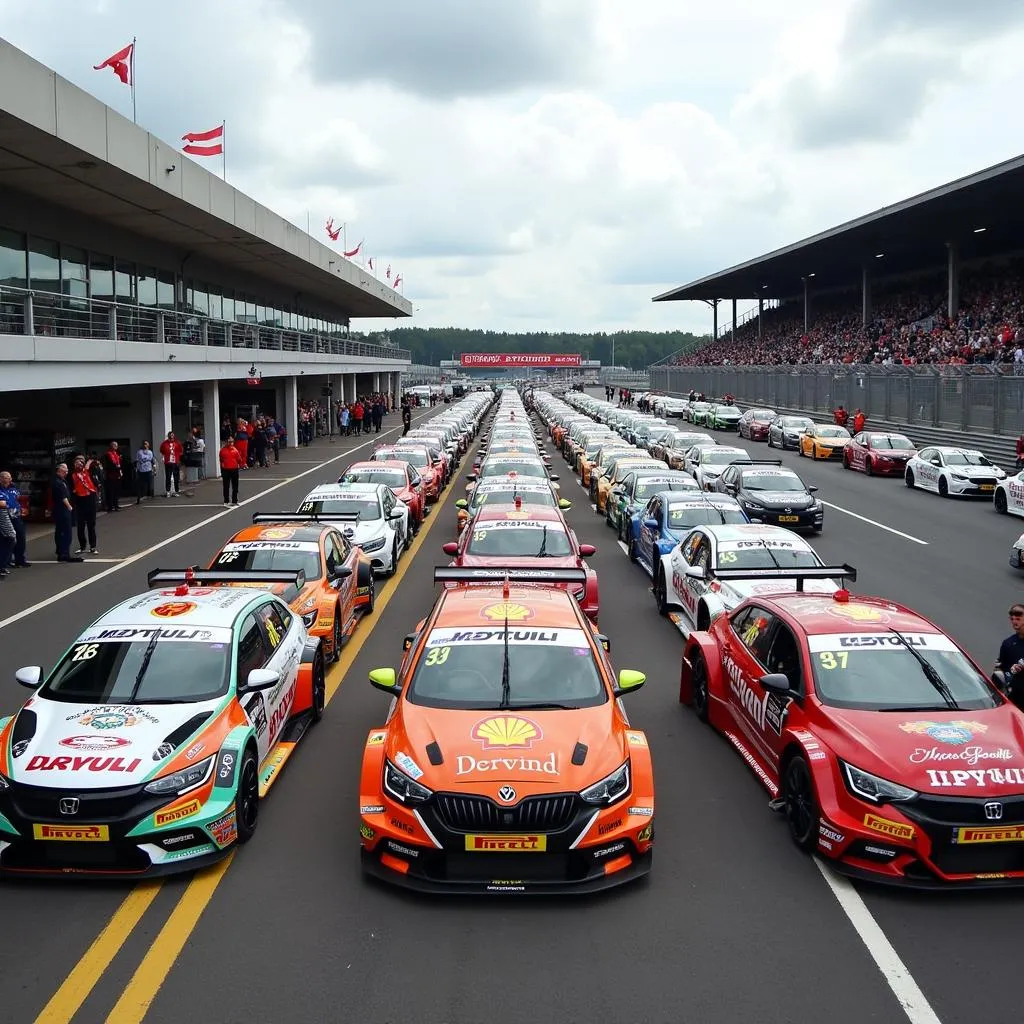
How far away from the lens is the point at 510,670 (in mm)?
7395

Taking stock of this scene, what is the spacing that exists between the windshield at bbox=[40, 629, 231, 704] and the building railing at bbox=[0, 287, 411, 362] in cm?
1191

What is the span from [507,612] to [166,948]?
11.5 ft

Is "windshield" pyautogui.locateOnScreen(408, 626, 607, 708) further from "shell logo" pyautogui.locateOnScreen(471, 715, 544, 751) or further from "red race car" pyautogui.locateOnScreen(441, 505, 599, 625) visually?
"red race car" pyautogui.locateOnScreen(441, 505, 599, 625)

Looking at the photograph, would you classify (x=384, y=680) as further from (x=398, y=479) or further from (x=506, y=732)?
(x=398, y=479)

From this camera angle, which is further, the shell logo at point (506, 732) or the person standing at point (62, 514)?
the person standing at point (62, 514)

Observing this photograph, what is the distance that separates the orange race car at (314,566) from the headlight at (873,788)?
5.95 meters

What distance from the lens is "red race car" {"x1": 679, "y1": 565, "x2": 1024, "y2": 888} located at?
6070mm

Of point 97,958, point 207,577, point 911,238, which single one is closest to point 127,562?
point 207,577

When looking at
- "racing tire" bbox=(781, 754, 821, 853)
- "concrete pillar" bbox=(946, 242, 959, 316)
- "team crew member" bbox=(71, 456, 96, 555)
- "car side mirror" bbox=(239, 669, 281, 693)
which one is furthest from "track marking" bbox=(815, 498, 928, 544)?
"concrete pillar" bbox=(946, 242, 959, 316)

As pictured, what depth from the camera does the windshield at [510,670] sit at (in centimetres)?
711

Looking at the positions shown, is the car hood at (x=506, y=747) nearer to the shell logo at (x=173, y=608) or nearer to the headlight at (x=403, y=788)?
the headlight at (x=403, y=788)

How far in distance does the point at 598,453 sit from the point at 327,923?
2427 cm

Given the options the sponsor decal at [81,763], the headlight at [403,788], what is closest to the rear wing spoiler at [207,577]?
→ the sponsor decal at [81,763]

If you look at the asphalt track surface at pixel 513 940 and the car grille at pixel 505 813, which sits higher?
the car grille at pixel 505 813
